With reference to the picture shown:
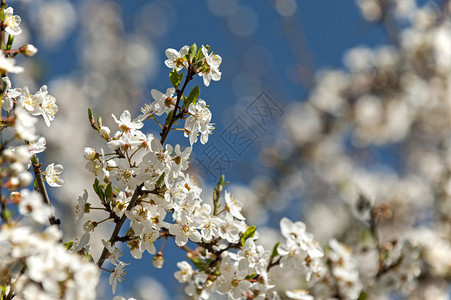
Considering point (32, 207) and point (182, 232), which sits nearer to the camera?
point (32, 207)

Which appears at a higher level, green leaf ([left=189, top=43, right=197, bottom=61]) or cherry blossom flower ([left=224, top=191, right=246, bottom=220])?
green leaf ([left=189, top=43, right=197, bottom=61])

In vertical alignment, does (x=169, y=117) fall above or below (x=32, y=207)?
above

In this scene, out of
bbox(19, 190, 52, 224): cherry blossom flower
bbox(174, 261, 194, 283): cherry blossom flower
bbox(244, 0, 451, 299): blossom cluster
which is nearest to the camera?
bbox(19, 190, 52, 224): cherry blossom flower

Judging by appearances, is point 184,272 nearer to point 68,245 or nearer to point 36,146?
point 68,245

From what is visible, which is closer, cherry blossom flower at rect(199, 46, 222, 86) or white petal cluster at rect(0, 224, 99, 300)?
white petal cluster at rect(0, 224, 99, 300)

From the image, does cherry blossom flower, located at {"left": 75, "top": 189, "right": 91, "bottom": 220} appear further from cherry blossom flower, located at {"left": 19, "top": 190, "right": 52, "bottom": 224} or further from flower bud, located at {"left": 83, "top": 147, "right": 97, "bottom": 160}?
cherry blossom flower, located at {"left": 19, "top": 190, "right": 52, "bottom": 224}

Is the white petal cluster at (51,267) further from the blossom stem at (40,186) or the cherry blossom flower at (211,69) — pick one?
the cherry blossom flower at (211,69)

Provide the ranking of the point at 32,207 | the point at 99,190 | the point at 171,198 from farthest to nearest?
the point at 99,190 → the point at 171,198 → the point at 32,207

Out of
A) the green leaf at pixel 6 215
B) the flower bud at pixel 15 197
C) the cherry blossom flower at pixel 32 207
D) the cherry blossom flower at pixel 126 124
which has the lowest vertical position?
the green leaf at pixel 6 215

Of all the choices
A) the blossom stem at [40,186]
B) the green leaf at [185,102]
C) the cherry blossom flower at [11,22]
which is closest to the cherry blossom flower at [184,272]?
the blossom stem at [40,186]

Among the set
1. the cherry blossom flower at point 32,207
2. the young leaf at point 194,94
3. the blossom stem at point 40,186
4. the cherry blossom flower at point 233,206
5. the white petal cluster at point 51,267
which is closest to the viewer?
the white petal cluster at point 51,267

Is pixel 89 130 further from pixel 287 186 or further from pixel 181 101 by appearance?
pixel 181 101

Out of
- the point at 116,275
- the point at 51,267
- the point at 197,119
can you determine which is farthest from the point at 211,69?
the point at 51,267

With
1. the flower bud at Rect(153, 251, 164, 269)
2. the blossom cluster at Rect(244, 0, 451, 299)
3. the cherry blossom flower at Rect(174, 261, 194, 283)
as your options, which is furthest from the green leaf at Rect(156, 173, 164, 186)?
the blossom cluster at Rect(244, 0, 451, 299)
